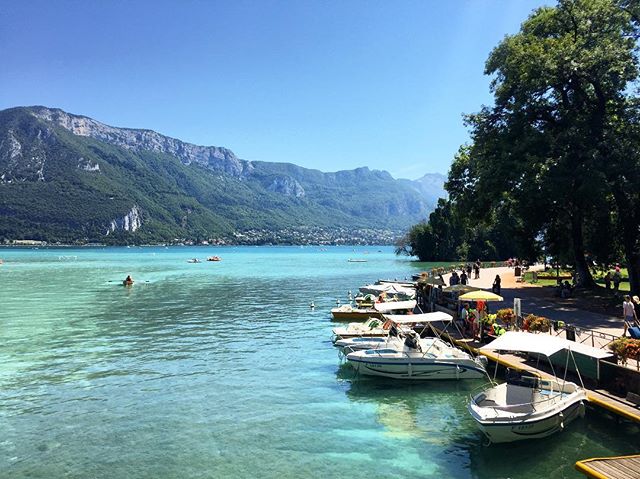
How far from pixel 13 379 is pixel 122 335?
33.5 ft

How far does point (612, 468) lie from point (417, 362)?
1053 centimetres

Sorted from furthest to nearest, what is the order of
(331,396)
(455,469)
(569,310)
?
(569,310)
(331,396)
(455,469)

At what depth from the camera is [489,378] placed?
1923 cm

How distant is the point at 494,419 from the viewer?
560 inches

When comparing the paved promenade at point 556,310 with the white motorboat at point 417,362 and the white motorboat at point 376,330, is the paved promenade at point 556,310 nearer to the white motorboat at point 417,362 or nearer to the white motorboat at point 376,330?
the white motorboat at point 376,330

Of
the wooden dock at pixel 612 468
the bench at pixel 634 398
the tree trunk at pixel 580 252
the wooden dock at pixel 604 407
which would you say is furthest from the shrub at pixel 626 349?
the tree trunk at pixel 580 252

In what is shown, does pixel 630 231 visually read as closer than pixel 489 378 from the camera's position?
No

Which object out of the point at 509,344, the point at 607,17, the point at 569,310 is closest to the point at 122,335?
the point at 509,344

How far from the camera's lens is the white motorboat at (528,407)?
1433 cm

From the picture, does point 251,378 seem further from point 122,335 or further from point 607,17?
point 607,17

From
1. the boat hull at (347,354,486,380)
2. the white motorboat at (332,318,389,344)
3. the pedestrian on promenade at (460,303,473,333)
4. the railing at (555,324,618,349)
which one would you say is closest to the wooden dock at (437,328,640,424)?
the boat hull at (347,354,486,380)

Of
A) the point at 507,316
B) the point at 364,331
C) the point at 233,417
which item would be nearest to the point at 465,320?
the point at 507,316

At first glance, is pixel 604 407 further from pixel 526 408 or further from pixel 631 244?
pixel 631 244

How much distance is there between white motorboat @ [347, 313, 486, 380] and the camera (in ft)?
69.3
